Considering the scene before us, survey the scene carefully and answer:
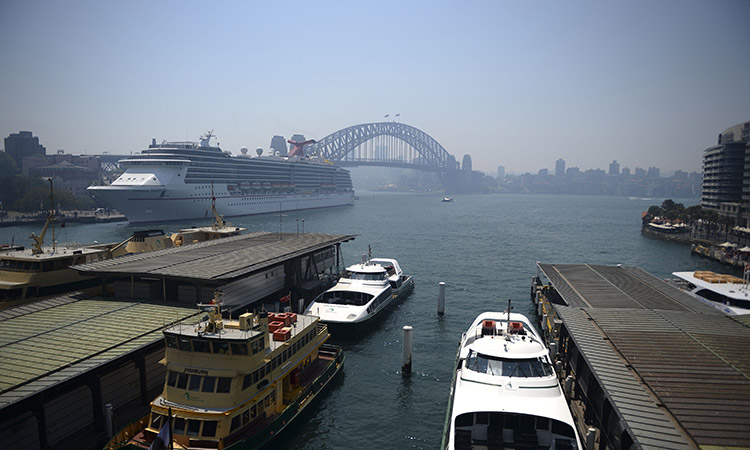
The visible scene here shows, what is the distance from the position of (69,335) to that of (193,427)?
823 cm

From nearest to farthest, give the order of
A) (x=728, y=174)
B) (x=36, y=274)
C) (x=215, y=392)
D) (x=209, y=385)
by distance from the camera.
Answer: (x=215, y=392), (x=209, y=385), (x=36, y=274), (x=728, y=174)

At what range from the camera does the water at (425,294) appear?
20938 millimetres

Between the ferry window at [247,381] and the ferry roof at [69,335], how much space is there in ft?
17.7

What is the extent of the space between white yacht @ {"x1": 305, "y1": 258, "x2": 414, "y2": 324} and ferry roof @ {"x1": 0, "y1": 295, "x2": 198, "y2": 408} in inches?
409

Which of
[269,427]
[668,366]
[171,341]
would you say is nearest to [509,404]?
[668,366]

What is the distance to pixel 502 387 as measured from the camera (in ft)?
53.5

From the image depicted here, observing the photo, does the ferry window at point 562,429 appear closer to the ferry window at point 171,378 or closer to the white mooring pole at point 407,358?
the white mooring pole at point 407,358

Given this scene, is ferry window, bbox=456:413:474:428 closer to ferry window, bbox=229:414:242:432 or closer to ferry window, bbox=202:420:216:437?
ferry window, bbox=229:414:242:432

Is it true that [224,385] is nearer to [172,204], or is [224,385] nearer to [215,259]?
[215,259]

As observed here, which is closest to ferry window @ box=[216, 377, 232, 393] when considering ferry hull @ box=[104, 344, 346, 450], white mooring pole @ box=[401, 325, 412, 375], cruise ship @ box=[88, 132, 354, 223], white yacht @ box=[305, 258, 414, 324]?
ferry hull @ box=[104, 344, 346, 450]

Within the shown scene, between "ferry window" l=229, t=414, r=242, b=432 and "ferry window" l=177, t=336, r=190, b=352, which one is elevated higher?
"ferry window" l=177, t=336, r=190, b=352

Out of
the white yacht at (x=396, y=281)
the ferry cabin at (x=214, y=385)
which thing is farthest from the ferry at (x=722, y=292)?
the ferry cabin at (x=214, y=385)

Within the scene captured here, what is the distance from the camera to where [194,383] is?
53.3 ft

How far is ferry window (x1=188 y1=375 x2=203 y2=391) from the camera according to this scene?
16219 millimetres
